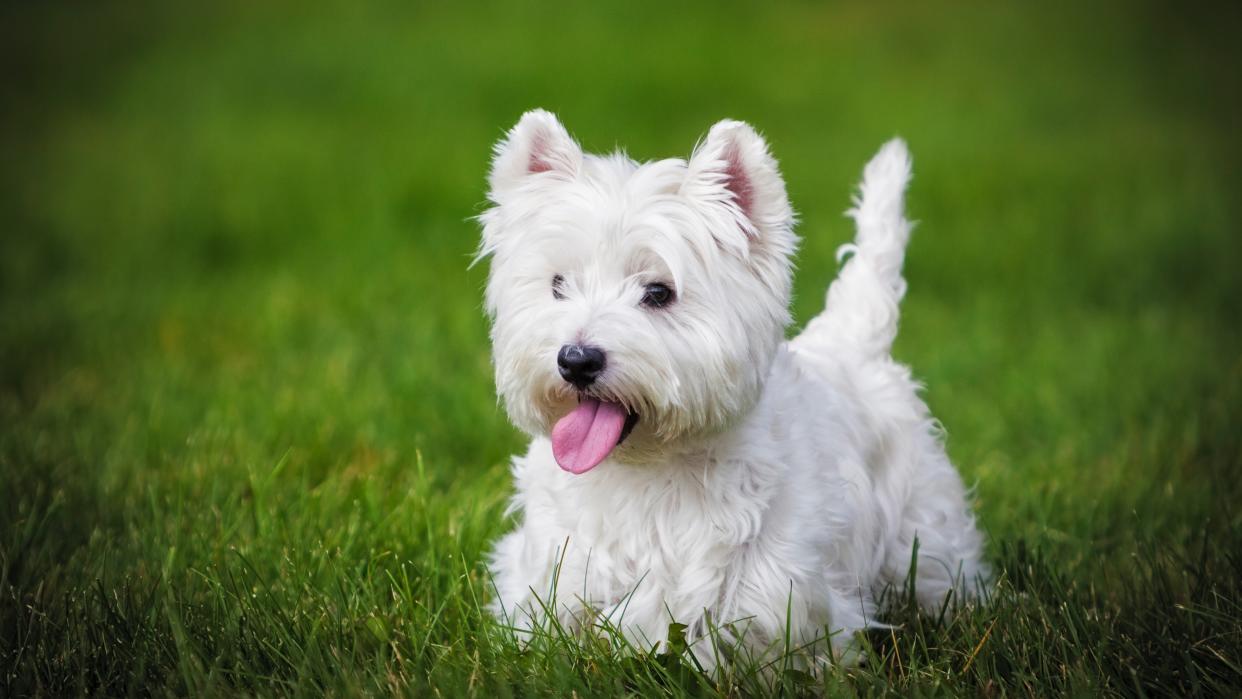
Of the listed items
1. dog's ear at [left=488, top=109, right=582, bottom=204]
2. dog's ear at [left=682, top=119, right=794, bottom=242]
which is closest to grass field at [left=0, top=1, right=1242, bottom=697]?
dog's ear at [left=488, top=109, right=582, bottom=204]

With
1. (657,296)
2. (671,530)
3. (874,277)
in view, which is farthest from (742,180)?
(874,277)

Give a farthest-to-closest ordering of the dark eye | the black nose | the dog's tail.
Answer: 1. the dog's tail
2. the dark eye
3. the black nose

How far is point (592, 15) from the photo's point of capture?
1634 centimetres

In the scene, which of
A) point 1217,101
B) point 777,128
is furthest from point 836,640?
point 1217,101

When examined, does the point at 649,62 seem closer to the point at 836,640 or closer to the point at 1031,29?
the point at 1031,29

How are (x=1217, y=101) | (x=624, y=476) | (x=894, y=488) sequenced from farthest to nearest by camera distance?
(x=1217, y=101) → (x=894, y=488) → (x=624, y=476)

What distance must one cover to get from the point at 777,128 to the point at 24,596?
10190 mm

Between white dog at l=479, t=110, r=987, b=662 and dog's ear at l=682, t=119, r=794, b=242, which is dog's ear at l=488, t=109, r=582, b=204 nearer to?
white dog at l=479, t=110, r=987, b=662

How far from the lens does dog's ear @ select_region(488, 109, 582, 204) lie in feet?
10.8

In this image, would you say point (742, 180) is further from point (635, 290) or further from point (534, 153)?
point (534, 153)

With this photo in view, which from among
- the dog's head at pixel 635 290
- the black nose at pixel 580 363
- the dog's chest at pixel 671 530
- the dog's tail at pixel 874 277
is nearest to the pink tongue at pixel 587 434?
the dog's head at pixel 635 290

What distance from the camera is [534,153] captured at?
3.35 metres

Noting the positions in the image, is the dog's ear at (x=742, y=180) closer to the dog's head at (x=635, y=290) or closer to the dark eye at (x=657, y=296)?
the dog's head at (x=635, y=290)

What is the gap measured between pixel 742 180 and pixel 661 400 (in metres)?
0.68
